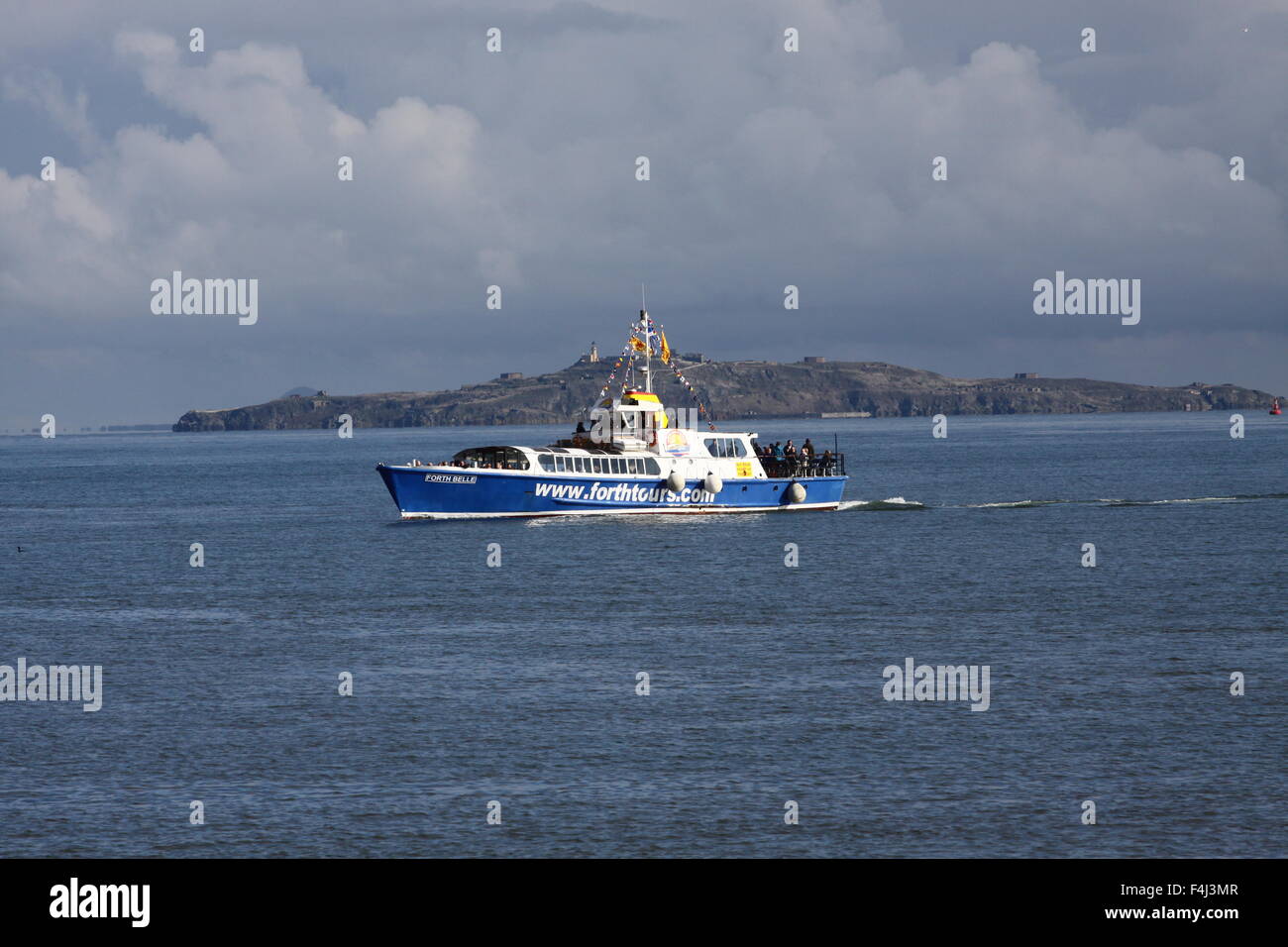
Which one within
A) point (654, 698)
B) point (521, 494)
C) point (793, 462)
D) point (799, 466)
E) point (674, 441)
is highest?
point (674, 441)

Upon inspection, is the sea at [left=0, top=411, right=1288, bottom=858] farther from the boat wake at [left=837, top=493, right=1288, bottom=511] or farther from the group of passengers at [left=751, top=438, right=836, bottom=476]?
the boat wake at [left=837, top=493, right=1288, bottom=511]

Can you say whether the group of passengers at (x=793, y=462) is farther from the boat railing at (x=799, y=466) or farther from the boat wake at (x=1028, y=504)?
the boat wake at (x=1028, y=504)

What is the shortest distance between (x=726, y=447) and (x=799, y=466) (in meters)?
5.80

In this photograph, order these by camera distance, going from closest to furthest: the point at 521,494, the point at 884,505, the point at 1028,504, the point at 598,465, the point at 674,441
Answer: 1. the point at 521,494
2. the point at 598,465
3. the point at 674,441
4. the point at 884,505
5. the point at 1028,504

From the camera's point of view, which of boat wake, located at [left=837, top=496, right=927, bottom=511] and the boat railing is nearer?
the boat railing

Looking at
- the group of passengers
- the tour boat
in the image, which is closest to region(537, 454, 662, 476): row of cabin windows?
the tour boat

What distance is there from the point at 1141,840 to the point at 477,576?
38953mm

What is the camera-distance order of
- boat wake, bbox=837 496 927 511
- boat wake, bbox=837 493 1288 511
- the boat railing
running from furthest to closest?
boat wake, bbox=837 493 1288 511, boat wake, bbox=837 496 927 511, the boat railing

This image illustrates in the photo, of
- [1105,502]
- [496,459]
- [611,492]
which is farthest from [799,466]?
[1105,502]

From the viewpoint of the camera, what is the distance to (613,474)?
8062cm

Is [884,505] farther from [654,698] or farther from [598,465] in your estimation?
[654,698]

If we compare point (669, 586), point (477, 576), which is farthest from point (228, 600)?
point (669, 586)

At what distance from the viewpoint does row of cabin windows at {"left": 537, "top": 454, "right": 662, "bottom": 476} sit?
8044 cm

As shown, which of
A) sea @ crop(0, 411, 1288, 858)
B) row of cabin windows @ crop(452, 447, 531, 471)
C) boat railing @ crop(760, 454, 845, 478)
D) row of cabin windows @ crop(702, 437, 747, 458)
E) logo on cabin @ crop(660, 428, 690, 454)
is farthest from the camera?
boat railing @ crop(760, 454, 845, 478)
